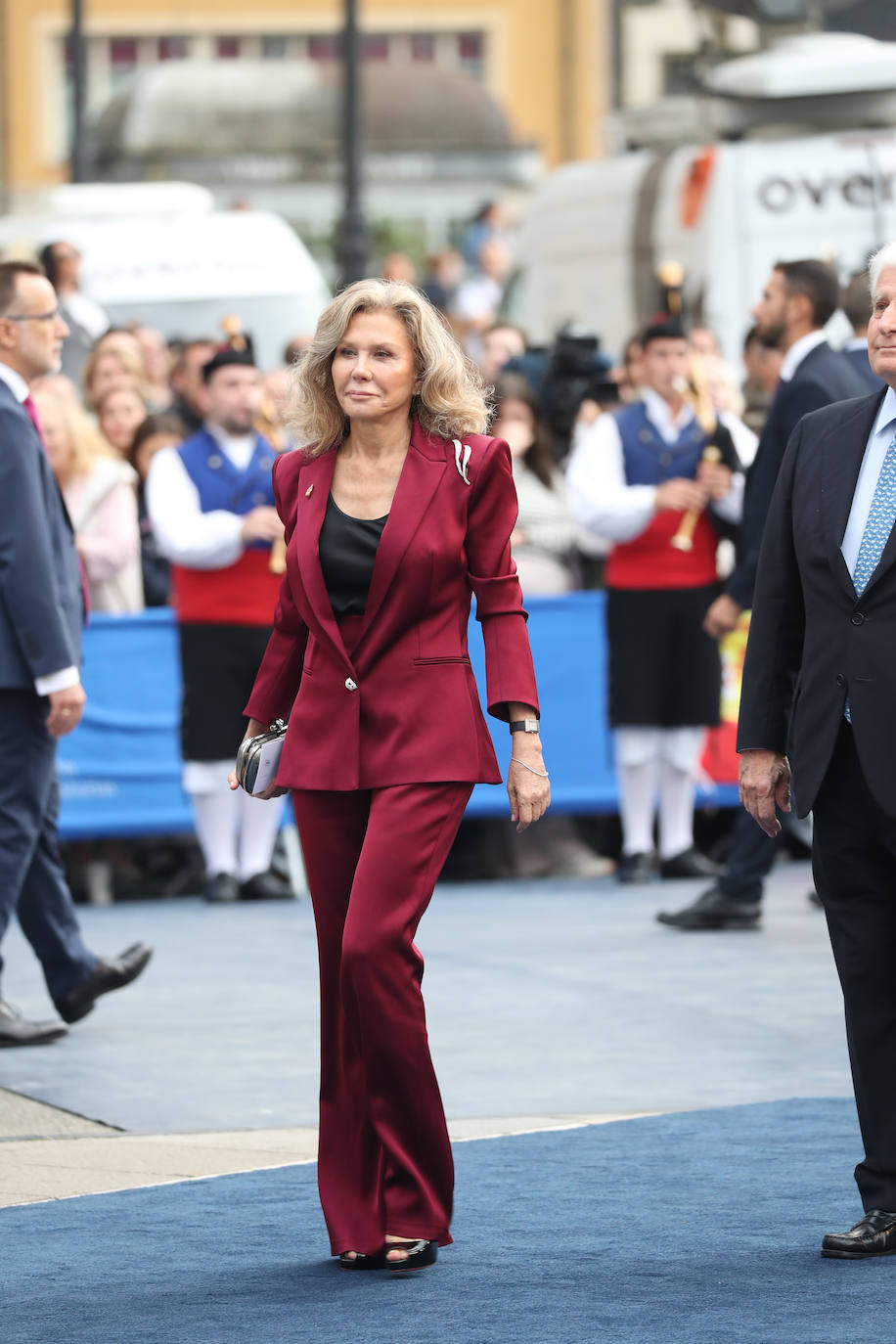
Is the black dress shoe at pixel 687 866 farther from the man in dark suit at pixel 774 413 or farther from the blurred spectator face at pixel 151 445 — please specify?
the blurred spectator face at pixel 151 445

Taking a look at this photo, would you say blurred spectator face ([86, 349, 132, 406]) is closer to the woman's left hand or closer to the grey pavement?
the grey pavement

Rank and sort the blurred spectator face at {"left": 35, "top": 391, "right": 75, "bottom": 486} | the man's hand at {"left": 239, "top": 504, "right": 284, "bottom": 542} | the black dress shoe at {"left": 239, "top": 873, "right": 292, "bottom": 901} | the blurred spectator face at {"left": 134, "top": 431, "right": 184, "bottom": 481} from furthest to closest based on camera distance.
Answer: the blurred spectator face at {"left": 134, "top": 431, "right": 184, "bottom": 481} → the black dress shoe at {"left": 239, "top": 873, "right": 292, "bottom": 901} → the man's hand at {"left": 239, "top": 504, "right": 284, "bottom": 542} → the blurred spectator face at {"left": 35, "top": 391, "right": 75, "bottom": 486}

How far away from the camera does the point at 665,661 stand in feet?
37.1

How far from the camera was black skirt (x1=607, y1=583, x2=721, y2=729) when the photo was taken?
11.3 metres

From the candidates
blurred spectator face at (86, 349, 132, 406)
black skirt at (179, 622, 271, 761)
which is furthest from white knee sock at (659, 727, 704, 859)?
blurred spectator face at (86, 349, 132, 406)

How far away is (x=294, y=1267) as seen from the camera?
5.38m

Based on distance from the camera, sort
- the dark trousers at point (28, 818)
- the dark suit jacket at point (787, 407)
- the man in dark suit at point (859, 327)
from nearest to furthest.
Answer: the dark trousers at point (28, 818)
the dark suit jacket at point (787, 407)
the man in dark suit at point (859, 327)

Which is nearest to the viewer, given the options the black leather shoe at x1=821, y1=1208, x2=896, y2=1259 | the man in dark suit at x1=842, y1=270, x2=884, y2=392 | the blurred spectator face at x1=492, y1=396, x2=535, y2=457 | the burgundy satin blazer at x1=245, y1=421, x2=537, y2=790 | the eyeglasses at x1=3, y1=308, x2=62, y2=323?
the black leather shoe at x1=821, y1=1208, x2=896, y2=1259

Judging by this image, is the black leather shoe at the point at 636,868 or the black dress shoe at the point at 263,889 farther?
the black leather shoe at the point at 636,868

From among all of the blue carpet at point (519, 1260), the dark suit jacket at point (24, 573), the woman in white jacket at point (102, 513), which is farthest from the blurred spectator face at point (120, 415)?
the blue carpet at point (519, 1260)

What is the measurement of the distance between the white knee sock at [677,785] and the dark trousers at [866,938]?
5.79 meters

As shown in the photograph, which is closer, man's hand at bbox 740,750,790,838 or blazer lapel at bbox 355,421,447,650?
blazer lapel at bbox 355,421,447,650

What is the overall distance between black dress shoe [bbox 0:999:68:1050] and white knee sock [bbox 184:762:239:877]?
2960 millimetres

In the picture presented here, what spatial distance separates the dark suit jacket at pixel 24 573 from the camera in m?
7.30
